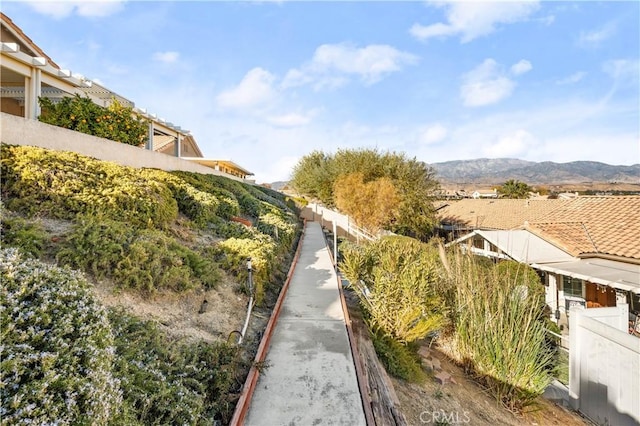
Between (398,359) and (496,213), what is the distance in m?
26.2

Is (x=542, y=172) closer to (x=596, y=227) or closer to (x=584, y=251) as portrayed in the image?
(x=596, y=227)

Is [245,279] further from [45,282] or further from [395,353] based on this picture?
[45,282]

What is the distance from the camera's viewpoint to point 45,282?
6.91 ft

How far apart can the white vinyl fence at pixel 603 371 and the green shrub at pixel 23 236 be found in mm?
7848

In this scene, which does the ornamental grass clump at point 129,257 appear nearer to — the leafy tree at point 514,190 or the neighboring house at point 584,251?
the neighboring house at point 584,251

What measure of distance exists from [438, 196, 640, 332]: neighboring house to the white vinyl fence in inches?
133

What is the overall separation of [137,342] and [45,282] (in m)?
1.08

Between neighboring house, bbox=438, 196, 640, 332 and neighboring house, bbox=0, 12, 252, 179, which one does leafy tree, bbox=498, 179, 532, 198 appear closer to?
neighboring house, bbox=438, 196, 640, 332

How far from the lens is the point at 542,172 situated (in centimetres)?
14150

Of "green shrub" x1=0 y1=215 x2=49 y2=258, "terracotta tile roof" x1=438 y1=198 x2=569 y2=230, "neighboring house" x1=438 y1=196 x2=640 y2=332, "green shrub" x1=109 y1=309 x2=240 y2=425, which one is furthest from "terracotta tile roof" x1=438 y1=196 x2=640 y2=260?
"green shrub" x1=0 y1=215 x2=49 y2=258

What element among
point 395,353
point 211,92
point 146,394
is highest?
point 211,92

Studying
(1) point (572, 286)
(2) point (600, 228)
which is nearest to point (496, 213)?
(2) point (600, 228)

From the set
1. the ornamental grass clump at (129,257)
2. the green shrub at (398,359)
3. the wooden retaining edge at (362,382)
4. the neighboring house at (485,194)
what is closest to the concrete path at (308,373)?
the wooden retaining edge at (362,382)

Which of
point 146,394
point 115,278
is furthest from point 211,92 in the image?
point 146,394
